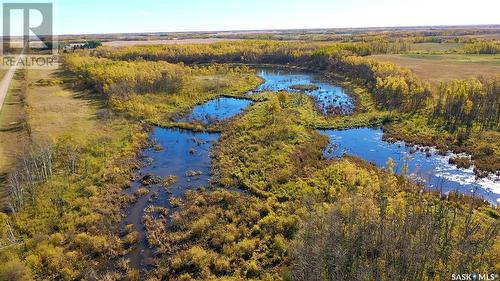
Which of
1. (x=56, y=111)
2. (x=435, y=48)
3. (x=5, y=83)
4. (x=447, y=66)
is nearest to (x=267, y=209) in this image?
(x=56, y=111)

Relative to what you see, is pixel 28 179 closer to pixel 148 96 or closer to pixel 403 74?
pixel 148 96

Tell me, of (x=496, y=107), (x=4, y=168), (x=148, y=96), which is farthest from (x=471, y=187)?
(x=148, y=96)

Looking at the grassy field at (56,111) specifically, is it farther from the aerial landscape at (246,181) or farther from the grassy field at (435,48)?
the grassy field at (435,48)

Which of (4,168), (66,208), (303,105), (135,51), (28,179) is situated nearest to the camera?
(66,208)

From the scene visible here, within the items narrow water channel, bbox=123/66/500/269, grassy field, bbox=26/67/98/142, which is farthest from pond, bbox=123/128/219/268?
grassy field, bbox=26/67/98/142

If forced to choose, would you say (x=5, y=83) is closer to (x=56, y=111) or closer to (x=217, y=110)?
(x=56, y=111)
